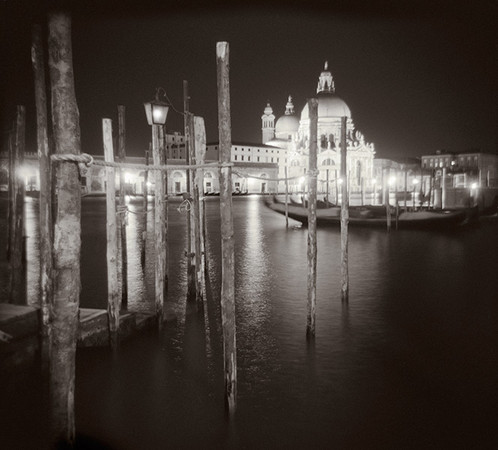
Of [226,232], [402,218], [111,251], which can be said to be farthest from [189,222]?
[402,218]

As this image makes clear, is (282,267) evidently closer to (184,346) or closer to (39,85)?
(184,346)

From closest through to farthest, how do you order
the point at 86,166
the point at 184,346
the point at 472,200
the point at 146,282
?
the point at 86,166 < the point at 184,346 < the point at 146,282 < the point at 472,200

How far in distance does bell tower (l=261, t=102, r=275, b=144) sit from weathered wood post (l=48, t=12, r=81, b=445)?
76154 mm

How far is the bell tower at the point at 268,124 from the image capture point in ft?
255

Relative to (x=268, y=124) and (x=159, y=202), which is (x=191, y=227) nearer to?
(x=159, y=202)

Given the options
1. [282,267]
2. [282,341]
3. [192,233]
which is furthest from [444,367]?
[282,267]

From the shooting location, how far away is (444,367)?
509 centimetres

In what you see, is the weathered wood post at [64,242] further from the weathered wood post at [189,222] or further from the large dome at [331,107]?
the large dome at [331,107]

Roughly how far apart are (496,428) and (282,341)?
249 cm

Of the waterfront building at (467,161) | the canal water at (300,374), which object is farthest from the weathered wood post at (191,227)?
the waterfront building at (467,161)

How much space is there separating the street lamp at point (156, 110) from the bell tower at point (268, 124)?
73.0 metres

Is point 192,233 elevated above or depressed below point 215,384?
above

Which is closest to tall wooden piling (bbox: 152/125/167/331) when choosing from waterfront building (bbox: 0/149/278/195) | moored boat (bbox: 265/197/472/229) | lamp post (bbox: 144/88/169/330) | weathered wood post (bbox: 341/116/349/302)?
lamp post (bbox: 144/88/169/330)

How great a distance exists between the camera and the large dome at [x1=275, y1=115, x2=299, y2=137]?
7119 cm
